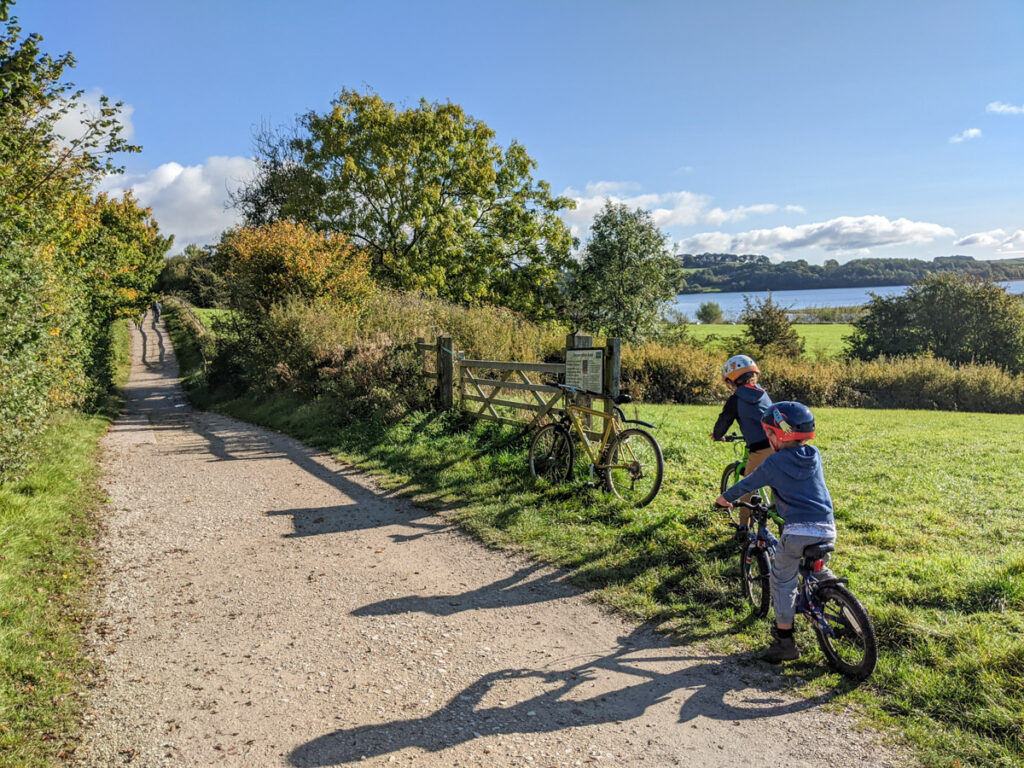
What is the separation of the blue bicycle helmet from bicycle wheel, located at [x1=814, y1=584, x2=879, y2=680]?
96 centimetres

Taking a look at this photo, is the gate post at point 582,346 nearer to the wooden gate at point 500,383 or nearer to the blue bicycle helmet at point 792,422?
the wooden gate at point 500,383

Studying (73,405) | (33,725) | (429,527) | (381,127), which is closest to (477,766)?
(33,725)

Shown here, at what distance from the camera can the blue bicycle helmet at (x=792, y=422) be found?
394 centimetres

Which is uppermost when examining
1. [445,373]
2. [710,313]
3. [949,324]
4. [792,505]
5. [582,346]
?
[710,313]

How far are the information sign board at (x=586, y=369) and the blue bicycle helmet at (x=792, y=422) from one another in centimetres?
387

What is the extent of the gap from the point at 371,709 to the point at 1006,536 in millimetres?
6531

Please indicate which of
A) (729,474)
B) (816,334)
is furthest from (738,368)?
(816,334)

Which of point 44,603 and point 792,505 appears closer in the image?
point 792,505

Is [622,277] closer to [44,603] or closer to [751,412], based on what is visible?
[751,412]

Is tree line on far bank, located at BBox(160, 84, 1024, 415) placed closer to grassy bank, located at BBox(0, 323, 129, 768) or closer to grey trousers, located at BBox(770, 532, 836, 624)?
grassy bank, located at BBox(0, 323, 129, 768)

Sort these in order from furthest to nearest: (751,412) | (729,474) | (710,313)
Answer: (710,313) < (729,474) < (751,412)

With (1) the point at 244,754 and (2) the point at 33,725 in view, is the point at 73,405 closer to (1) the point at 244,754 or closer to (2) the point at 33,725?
(2) the point at 33,725

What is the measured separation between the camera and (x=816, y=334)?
51.0m

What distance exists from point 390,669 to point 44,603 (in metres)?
3.01
